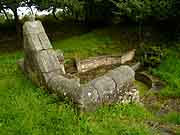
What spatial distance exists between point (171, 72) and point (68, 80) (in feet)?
21.4

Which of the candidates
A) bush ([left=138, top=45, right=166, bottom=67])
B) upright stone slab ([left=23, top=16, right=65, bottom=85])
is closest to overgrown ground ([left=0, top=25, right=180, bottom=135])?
upright stone slab ([left=23, top=16, right=65, bottom=85])

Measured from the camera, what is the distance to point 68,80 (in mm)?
8547

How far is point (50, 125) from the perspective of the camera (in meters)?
7.34

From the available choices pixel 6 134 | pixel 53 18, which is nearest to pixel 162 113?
pixel 6 134

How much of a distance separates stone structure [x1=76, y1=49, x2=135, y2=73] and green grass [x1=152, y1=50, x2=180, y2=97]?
63.7 inches

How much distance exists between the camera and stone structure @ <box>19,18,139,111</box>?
8.09 meters

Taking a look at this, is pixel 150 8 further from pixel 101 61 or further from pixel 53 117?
pixel 53 117

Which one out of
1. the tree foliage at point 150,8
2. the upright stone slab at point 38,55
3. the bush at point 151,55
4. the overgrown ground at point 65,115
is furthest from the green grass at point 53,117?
the tree foliage at point 150,8

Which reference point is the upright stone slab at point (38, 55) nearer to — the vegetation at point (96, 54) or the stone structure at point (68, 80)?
the stone structure at point (68, 80)

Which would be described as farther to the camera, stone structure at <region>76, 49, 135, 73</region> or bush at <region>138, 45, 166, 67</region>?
bush at <region>138, 45, 166, 67</region>

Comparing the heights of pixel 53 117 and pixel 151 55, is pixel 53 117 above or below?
above

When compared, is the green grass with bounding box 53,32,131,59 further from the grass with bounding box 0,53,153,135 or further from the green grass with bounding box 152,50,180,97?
the grass with bounding box 0,53,153,135

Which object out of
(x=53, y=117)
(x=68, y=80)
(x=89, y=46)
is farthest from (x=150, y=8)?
(x=53, y=117)

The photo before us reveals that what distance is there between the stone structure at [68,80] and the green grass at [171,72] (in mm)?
3009
